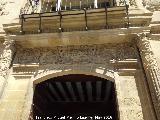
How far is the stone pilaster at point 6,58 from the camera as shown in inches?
259

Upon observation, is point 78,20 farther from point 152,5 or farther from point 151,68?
point 151,68

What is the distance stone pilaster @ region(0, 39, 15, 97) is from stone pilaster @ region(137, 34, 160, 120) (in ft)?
10.3

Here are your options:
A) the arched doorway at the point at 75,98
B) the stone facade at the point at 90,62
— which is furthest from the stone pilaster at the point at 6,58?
the arched doorway at the point at 75,98

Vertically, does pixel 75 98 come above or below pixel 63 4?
below

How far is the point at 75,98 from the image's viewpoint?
931cm

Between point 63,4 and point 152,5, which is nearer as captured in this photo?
point 152,5

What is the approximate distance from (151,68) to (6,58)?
3.43 meters

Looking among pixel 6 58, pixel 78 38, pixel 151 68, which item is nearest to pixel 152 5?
pixel 78 38

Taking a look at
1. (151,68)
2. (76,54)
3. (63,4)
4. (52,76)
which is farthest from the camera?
(63,4)

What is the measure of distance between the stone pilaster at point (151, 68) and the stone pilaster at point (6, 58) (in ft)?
10.3

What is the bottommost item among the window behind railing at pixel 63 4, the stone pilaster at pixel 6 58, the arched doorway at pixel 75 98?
the arched doorway at pixel 75 98

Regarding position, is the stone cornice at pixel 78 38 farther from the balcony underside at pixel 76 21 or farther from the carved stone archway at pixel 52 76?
the carved stone archway at pixel 52 76

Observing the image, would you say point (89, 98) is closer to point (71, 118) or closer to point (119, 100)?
point (71, 118)

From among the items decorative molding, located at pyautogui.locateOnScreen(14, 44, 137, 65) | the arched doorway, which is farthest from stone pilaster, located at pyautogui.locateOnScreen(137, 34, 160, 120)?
the arched doorway
